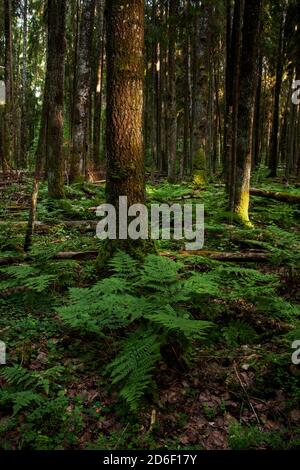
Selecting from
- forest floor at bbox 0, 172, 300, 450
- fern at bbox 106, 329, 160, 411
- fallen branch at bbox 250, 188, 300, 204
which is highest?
fallen branch at bbox 250, 188, 300, 204

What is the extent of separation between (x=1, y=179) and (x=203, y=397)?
45.6ft

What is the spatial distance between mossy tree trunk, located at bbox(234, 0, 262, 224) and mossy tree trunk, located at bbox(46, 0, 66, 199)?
3663 mm

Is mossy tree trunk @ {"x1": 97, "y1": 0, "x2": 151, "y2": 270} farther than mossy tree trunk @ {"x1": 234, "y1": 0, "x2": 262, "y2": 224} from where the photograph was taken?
No

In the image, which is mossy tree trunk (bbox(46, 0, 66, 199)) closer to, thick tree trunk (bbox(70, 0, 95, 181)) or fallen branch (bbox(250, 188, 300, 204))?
thick tree trunk (bbox(70, 0, 95, 181))

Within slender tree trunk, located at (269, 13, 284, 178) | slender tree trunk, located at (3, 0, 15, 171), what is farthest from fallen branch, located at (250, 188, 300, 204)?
slender tree trunk, located at (3, 0, 15, 171)

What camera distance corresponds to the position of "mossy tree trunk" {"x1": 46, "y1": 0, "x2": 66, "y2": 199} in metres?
7.57

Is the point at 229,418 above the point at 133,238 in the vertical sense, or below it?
below

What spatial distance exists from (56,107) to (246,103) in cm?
428

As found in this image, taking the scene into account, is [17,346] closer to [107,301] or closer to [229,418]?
[107,301]

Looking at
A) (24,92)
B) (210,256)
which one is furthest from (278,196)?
(24,92)

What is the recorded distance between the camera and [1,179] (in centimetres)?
1541

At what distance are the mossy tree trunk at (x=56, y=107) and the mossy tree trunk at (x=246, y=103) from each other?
3663mm

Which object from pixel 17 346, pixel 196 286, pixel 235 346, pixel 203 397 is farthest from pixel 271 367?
pixel 17 346
